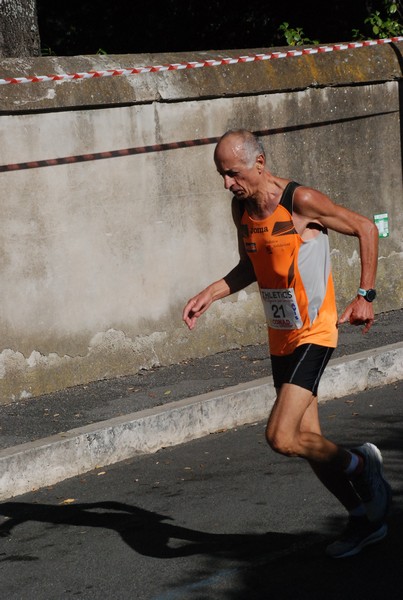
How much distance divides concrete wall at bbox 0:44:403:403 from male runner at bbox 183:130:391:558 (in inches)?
136

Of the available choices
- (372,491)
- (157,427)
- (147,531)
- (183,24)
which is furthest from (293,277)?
(183,24)

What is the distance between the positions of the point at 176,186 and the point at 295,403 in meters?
4.48

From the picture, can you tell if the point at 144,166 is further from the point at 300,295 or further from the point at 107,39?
the point at 107,39

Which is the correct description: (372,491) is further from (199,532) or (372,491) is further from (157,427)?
(157,427)

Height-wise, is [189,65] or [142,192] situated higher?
[189,65]

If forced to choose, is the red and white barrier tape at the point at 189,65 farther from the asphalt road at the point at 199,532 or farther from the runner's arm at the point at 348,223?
the runner's arm at the point at 348,223

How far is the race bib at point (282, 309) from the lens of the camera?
4.95 metres

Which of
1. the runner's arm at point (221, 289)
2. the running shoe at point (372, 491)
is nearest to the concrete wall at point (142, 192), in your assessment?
the runner's arm at point (221, 289)

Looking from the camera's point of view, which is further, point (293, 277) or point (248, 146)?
point (293, 277)

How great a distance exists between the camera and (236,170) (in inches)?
191

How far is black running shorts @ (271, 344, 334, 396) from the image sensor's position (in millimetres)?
4852

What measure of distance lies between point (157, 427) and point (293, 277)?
2.58 m

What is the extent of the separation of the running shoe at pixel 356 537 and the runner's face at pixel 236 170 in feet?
5.04

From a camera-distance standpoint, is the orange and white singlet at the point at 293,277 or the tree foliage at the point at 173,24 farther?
the tree foliage at the point at 173,24
